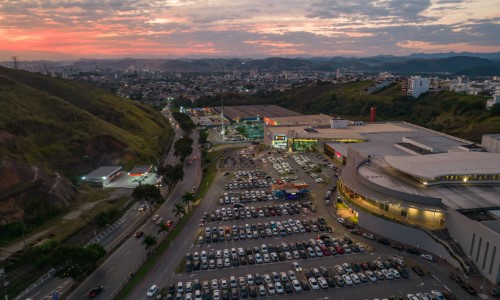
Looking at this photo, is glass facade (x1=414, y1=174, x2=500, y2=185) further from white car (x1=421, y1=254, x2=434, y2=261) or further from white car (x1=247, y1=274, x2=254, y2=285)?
white car (x1=247, y1=274, x2=254, y2=285)

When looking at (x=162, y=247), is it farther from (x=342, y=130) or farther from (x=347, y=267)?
(x=342, y=130)

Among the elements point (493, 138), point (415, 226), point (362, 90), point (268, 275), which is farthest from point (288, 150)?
point (362, 90)

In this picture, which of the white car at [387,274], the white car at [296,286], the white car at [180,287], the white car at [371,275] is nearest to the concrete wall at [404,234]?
the white car at [387,274]

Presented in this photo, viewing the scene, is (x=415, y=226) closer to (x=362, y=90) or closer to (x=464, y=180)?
(x=464, y=180)

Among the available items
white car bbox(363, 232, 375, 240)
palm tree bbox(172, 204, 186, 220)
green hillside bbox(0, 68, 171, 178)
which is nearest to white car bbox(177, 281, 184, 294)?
palm tree bbox(172, 204, 186, 220)

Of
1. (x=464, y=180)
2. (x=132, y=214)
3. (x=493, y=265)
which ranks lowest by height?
(x=132, y=214)

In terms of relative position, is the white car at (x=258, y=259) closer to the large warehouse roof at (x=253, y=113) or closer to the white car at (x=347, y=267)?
the white car at (x=347, y=267)

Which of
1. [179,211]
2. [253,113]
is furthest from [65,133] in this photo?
[253,113]
